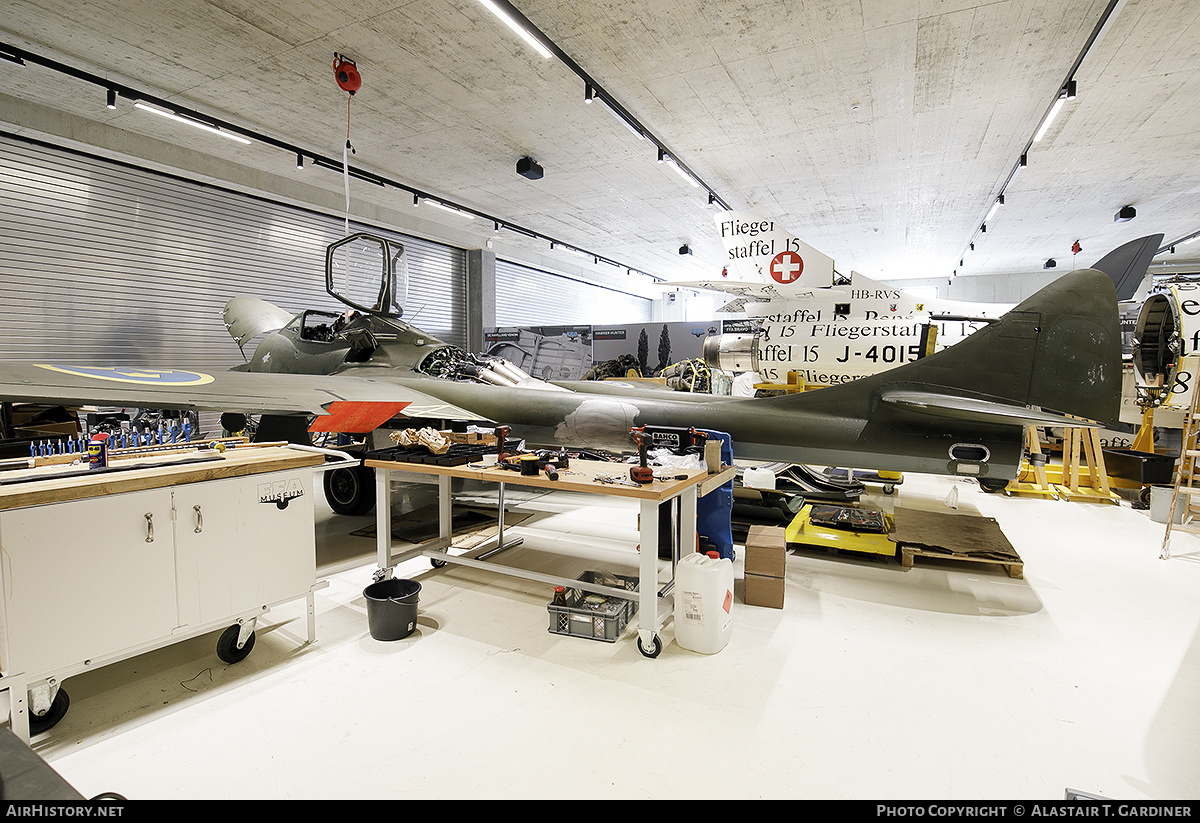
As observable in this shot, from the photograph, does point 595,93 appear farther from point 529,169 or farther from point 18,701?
point 18,701

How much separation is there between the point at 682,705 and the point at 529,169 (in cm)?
802

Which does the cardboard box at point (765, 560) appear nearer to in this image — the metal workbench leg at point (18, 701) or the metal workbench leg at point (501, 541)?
the metal workbench leg at point (501, 541)

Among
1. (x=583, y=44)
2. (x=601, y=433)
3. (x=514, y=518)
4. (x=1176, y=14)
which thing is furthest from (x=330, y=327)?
(x=1176, y=14)

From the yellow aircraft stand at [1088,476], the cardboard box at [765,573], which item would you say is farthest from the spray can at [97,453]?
the yellow aircraft stand at [1088,476]

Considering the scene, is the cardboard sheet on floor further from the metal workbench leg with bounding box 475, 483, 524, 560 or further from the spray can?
the spray can

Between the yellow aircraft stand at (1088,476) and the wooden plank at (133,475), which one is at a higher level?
the wooden plank at (133,475)

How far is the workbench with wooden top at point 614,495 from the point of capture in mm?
2795

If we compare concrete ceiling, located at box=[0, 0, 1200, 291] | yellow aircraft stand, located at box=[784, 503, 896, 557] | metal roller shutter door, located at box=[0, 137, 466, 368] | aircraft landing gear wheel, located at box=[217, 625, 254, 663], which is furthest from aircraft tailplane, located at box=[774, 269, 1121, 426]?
metal roller shutter door, located at box=[0, 137, 466, 368]

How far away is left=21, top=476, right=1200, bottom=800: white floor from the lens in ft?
6.40

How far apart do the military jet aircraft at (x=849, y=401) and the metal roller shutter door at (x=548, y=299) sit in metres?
9.95

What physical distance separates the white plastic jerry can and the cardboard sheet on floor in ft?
7.09

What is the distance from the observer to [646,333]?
1172 centimetres

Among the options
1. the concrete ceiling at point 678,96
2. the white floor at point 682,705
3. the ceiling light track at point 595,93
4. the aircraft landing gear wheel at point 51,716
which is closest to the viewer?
the white floor at point 682,705

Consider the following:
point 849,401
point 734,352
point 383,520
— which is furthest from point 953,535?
point 383,520
